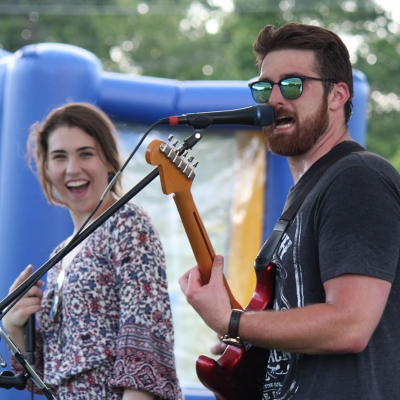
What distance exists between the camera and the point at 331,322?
1.80m

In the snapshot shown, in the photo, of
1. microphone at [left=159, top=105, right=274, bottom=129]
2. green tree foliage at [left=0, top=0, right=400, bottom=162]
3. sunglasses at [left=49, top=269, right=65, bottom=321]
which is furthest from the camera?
green tree foliage at [left=0, top=0, right=400, bottom=162]

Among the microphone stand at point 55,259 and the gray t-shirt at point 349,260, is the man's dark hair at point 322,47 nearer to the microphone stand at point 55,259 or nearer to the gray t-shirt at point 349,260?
the gray t-shirt at point 349,260

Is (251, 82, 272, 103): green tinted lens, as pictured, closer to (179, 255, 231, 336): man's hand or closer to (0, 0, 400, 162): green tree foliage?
(179, 255, 231, 336): man's hand

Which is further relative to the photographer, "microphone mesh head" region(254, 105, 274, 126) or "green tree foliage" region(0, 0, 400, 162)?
"green tree foliage" region(0, 0, 400, 162)

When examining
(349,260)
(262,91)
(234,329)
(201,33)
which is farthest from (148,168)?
(201,33)

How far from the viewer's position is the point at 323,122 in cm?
217

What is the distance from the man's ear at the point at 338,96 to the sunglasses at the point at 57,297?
1.10m

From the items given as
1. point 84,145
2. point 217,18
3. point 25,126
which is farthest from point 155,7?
point 84,145

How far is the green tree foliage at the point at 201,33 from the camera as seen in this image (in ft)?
55.7

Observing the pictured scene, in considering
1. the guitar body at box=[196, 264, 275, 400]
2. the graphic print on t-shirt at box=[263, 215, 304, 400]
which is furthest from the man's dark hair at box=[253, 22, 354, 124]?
the guitar body at box=[196, 264, 275, 400]

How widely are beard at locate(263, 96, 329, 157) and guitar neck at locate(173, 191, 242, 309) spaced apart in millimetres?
307

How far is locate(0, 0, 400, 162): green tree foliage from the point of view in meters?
17.0

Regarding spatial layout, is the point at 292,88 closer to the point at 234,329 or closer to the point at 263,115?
the point at 263,115

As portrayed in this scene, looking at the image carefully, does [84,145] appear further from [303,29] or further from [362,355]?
[362,355]
